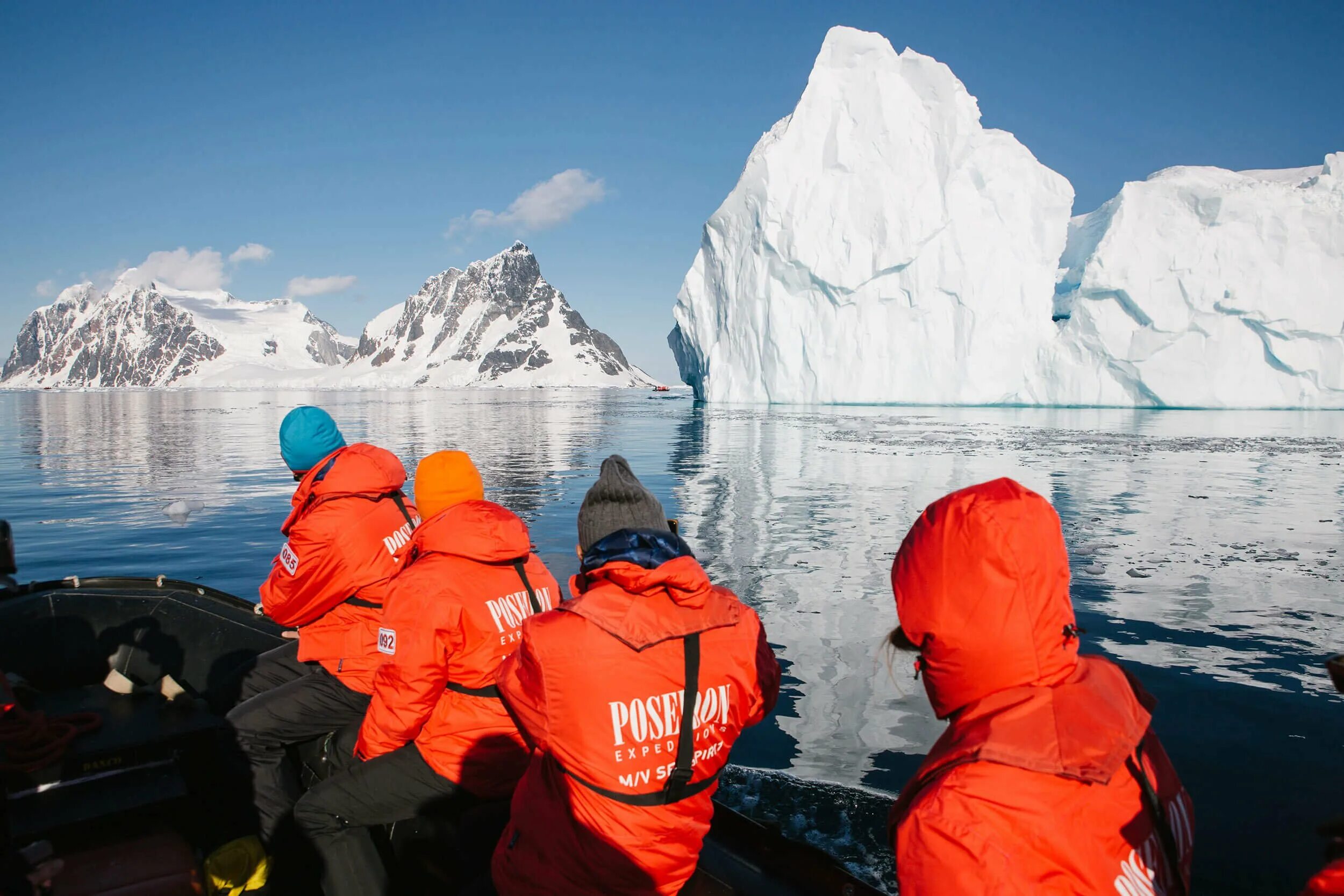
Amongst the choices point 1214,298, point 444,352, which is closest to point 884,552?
point 1214,298

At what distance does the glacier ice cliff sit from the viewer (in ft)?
100

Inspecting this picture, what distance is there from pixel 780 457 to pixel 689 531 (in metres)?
7.86

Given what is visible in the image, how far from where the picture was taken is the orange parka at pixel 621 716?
1.62 meters

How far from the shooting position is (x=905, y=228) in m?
33.2

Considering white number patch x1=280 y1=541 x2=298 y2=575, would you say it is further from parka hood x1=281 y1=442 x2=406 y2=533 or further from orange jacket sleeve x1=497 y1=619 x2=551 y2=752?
orange jacket sleeve x1=497 y1=619 x2=551 y2=752

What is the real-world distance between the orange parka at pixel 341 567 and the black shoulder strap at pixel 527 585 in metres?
0.73

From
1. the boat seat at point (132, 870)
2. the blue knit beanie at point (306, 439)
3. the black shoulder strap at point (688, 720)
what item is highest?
the blue knit beanie at point (306, 439)

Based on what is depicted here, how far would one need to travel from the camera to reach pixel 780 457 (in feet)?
54.2

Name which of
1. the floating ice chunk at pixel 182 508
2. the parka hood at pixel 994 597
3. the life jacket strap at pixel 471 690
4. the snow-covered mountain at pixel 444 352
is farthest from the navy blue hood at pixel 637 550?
the snow-covered mountain at pixel 444 352

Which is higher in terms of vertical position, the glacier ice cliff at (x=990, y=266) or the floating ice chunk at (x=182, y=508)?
the glacier ice cliff at (x=990, y=266)

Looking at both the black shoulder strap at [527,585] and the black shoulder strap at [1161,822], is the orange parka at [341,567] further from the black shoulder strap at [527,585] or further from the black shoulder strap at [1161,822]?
the black shoulder strap at [1161,822]

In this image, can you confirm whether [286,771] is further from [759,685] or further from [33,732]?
[759,685]

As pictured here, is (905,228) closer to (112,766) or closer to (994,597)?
(112,766)

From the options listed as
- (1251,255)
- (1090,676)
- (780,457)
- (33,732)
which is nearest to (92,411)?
(780,457)
